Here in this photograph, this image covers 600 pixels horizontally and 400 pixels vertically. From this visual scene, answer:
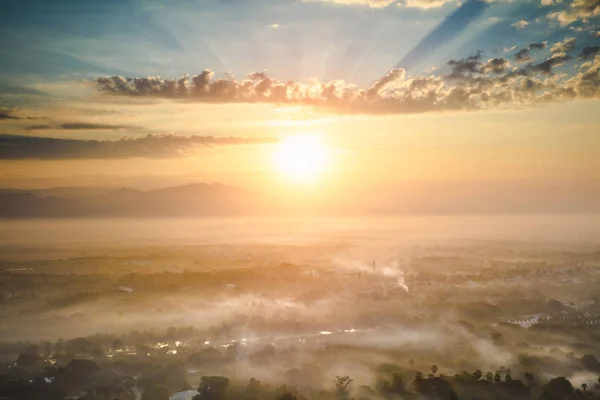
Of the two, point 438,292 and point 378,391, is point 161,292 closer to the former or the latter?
point 378,391

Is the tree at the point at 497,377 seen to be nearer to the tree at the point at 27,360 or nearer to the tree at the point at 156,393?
the tree at the point at 156,393

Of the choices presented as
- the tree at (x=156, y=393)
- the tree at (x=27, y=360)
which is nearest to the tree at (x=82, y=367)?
the tree at (x=27, y=360)

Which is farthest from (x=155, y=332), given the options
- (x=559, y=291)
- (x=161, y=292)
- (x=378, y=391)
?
(x=559, y=291)

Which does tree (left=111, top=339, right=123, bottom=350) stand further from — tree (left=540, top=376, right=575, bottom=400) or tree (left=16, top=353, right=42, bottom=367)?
tree (left=540, top=376, right=575, bottom=400)

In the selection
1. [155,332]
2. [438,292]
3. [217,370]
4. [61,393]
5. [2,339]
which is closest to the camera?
[61,393]

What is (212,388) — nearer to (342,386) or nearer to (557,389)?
(342,386)

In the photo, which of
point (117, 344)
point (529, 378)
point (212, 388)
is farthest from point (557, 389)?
point (117, 344)
